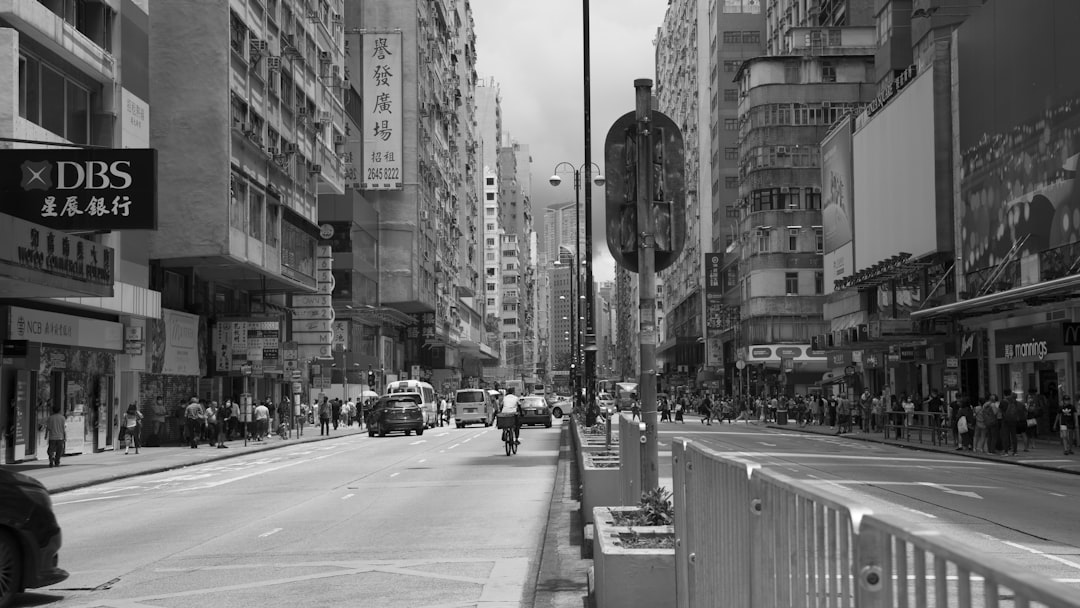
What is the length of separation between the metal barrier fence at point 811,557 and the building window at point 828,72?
73.9 metres

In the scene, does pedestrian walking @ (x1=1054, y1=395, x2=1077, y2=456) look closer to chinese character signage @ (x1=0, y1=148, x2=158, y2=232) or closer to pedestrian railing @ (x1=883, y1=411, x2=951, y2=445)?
pedestrian railing @ (x1=883, y1=411, x2=951, y2=445)

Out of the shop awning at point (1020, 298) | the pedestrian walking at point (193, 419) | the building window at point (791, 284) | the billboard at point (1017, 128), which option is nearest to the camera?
the shop awning at point (1020, 298)

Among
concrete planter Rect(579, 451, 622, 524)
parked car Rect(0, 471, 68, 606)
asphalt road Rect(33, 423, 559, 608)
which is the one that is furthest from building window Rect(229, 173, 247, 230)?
parked car Rect(0, 471, 68, 606)

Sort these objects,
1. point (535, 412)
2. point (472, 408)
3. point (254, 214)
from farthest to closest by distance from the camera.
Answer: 1. point (472, 408)
2. point (535, 412)
3. point (254, 214)

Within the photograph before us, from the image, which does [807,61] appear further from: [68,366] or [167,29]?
[68,366]

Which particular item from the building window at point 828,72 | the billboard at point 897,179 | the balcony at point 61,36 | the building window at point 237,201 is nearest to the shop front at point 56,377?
the building window at point 237,201

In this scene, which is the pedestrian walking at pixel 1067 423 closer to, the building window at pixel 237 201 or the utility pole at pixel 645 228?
the utility pole at pixel 645 228

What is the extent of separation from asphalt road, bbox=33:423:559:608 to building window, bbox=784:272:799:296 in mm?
53915

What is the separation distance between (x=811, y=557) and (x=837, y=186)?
61540mm

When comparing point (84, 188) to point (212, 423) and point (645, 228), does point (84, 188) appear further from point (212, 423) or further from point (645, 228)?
point (645, 228)

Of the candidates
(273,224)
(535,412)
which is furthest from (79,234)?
(535,412)

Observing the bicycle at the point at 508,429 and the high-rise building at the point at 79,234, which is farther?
the bicycle at the point at 508,429

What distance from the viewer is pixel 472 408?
61.9 meters

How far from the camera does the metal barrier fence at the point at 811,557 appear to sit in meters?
2.12
